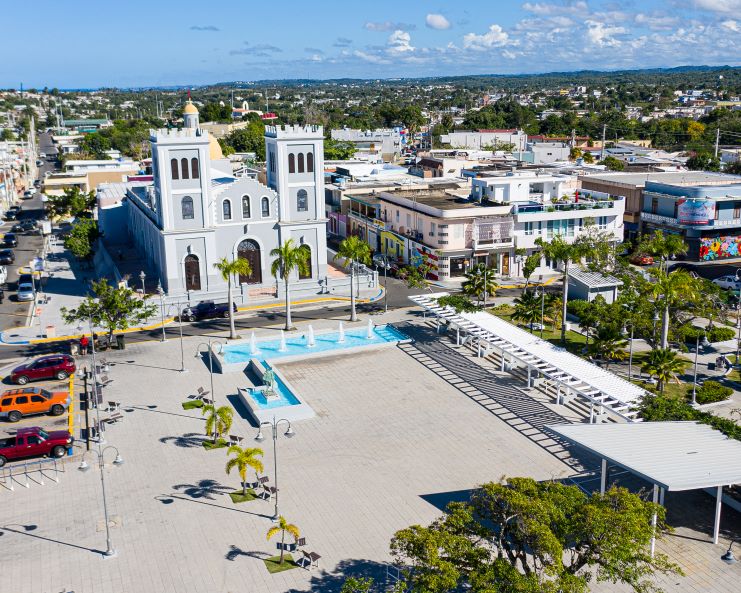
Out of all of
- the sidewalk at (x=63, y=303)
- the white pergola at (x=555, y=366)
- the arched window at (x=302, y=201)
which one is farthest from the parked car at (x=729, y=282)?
the arched window at (x=302, y=201)

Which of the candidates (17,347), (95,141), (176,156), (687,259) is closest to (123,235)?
(176,156)

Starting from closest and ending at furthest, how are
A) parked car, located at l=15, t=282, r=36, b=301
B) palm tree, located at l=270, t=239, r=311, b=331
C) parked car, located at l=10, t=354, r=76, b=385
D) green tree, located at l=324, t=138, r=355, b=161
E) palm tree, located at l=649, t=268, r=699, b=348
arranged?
palm tree, located at l=649, t=268, r=699, b=348, parked car, located at l=10, t=354, r=76, b=385, palm tree, located at l=270, t=239, r=311, b=331, parked car, located at l=15, t=282, r=36, b=301, green tree, located at l=324, t=138, r=355, b=161

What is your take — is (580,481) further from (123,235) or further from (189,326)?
(123,235)

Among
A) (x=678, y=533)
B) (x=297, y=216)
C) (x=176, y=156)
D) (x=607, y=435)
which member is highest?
(x=176, y=156)

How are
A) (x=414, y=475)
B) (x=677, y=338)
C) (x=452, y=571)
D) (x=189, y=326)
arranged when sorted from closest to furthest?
(x=452, y=571), (x=414, y=475), (x=677, y=338), (x=189, y=326)

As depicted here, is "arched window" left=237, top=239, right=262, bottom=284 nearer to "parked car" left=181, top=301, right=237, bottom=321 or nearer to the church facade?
the church facade

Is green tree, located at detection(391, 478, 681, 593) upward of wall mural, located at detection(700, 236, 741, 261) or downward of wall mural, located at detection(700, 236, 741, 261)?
upward

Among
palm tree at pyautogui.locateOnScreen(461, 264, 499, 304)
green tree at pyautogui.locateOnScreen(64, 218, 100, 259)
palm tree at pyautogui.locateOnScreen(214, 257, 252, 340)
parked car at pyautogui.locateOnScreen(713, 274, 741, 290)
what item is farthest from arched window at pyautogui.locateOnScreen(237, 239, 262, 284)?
parked car at pyautogui.locateOnScreen(713, 274, 741, 290)
